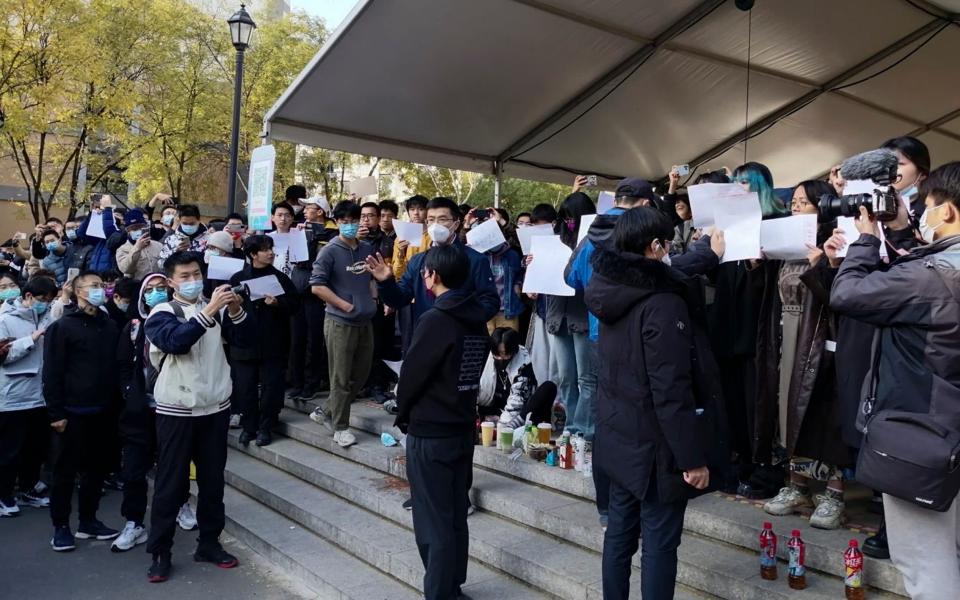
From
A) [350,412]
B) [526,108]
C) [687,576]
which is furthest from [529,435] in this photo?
[526,108]

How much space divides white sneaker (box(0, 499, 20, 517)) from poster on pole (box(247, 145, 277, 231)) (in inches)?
133

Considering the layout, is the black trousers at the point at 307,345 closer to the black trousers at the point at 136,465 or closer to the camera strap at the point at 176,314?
the black trousers at the point at 136,465

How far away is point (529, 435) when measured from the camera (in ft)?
17.6

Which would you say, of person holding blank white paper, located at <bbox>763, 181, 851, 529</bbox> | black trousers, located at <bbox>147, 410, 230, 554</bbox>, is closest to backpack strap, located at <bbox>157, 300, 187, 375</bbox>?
black trousers, located at <bbox>147, 410, 230, 554</bbox>

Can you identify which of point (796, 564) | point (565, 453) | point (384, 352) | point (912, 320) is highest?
point (912, 320)

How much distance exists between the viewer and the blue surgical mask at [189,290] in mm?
4617

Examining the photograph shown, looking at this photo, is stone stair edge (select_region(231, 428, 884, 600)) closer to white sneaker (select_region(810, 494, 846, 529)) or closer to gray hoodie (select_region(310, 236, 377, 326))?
white sneaker (select_region(810, 494, 846, 529))

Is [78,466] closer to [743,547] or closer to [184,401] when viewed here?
[184,401]

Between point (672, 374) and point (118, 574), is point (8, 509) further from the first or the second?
point (672, 374)

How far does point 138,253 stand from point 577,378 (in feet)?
16.8

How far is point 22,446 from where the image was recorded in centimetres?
585

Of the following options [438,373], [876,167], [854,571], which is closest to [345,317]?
[438,373]

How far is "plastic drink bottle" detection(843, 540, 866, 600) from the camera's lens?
3184 millimetres

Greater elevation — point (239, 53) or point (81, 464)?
point (239, 53)
